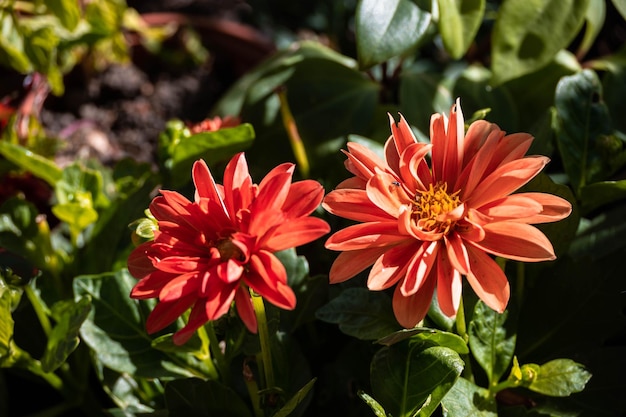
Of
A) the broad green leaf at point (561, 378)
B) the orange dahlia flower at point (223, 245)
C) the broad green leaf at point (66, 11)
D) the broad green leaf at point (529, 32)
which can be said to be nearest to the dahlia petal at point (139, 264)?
the orange dahlia flower at point (223, 245)

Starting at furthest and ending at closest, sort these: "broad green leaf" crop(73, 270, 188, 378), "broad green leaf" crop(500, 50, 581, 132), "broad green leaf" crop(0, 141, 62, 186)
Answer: "broad green leaf" crop(500, 50, 581, 132) → "broad green leaf" crop(0, 141, 62, 186) → "broad green leaf" crop(73, 270, 188, 378)

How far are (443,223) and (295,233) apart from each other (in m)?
0.12

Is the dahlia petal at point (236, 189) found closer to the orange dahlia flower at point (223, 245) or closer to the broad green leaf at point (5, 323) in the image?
the orange dahlia flower at point (223, 245)

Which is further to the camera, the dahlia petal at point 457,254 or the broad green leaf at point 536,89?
the broad green leaf at point 536,89

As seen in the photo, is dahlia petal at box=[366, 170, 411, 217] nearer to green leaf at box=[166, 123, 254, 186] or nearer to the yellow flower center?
the yellow flower center

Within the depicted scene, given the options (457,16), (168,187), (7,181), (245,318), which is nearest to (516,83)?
(457,16)

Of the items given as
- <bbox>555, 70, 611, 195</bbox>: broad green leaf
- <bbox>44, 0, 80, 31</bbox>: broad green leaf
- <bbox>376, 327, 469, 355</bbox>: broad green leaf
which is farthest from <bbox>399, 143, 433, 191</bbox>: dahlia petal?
<bbox>44, 0, 80, 31</bbox>: broad green leaf

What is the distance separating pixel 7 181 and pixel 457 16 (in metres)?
0.66

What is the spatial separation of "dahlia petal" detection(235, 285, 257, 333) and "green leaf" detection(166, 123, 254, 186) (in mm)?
273

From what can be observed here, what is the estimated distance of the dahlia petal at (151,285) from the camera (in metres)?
0.49

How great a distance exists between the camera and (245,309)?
1.53ft

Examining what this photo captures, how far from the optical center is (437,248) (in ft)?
1.64

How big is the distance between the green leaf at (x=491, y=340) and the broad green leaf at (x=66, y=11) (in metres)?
0.75

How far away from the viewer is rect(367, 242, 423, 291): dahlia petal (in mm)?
481
